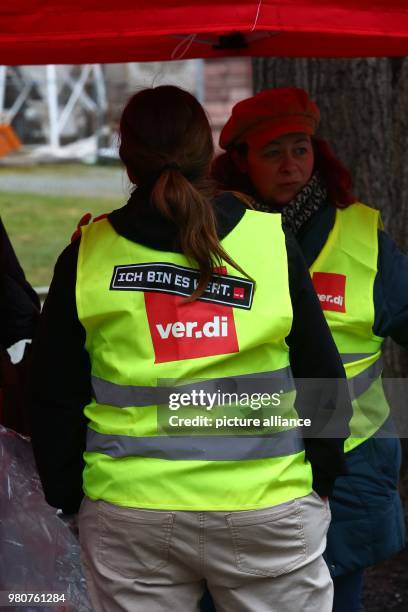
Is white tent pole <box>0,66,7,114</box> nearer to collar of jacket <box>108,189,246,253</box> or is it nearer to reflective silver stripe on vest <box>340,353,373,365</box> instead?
reflective silver stripe on vest <box>340,353,373,365</box>

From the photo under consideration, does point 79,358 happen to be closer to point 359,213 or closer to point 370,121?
point 359,213

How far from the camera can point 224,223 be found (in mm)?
2248

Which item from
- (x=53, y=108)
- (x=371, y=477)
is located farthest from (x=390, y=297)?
(x=53, y=108)

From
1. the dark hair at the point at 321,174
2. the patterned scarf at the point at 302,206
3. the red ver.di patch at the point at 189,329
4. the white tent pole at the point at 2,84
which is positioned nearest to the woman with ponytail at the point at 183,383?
the red ver.di patch at the point at 189,329

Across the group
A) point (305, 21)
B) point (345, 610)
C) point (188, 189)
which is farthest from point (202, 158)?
point (345, 610)

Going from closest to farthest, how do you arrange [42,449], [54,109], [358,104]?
[42,449] → [358,104] → [54,109]

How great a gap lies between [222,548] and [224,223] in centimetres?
68

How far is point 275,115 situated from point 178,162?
33.5 inches

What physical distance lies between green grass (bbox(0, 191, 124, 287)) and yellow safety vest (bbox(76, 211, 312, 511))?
8.61 meters

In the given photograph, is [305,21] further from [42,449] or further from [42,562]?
[42,562]

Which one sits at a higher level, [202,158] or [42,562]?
[202,158]

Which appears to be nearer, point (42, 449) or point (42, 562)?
point (42, 449)

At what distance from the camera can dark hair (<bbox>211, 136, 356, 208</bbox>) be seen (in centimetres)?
303

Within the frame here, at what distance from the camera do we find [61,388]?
2.35 meters
